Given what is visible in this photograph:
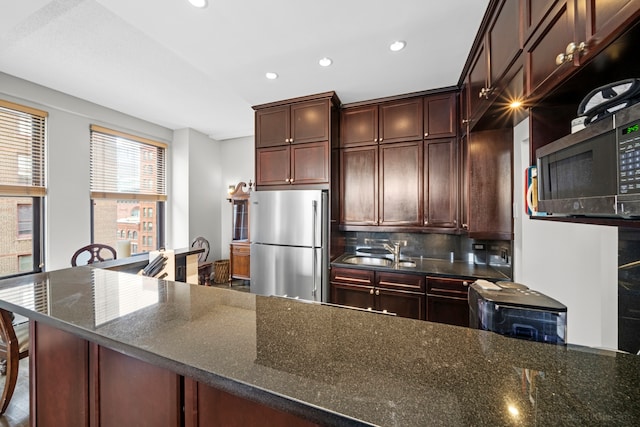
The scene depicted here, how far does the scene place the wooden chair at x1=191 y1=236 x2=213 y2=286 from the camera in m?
4.28

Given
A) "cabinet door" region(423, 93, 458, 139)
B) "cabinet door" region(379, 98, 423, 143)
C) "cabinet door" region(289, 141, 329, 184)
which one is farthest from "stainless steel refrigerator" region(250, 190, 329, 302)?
"cabinet door" region(423, 93, 458, 139)

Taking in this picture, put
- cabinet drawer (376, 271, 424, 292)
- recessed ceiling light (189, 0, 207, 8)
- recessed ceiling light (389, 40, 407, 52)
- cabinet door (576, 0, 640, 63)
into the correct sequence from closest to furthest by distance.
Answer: cabinet door (576, 0, 640, 63) → recessed ceiling light (189, 0, 207, 8) → recessed ceiling light (389, 40, 407, 52) → cabinet drawer (376, 271, 424, 292)

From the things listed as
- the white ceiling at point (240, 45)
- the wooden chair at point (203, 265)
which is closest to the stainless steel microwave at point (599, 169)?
the white ceiling at point (240, 45)

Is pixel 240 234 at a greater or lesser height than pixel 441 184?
lesser

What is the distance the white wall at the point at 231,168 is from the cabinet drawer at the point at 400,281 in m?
3.38

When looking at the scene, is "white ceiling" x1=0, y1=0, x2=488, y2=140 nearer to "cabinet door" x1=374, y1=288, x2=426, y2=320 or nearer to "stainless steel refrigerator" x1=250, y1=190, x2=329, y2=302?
"stainless steel refrigerator" x1=250, y1=190, x2=329, y2=302

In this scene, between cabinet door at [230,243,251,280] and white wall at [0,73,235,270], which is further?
cabinet door at [230,243,251,280]

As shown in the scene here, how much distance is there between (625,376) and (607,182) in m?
0.47

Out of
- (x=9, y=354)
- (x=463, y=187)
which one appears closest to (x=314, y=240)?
(x=463, y=187)

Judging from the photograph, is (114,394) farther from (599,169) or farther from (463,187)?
(463,187)

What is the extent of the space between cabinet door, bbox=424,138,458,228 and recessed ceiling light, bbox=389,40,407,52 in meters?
0.99

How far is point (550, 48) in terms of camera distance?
94 centimetres

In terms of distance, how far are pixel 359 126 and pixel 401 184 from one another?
0.81 meters

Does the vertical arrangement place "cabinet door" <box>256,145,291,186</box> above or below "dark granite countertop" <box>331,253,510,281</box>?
above
